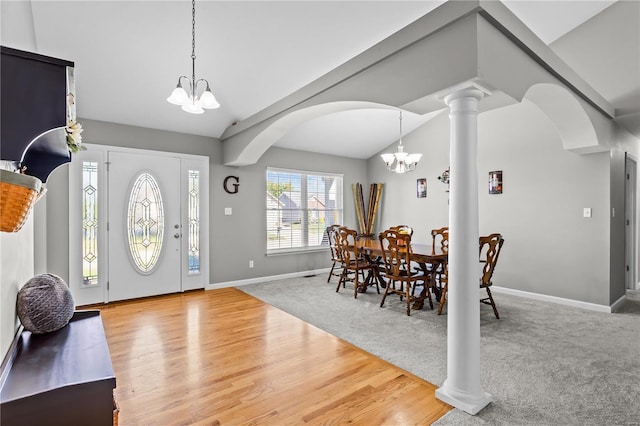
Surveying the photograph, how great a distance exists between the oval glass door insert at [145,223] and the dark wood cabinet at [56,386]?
3.27 metres

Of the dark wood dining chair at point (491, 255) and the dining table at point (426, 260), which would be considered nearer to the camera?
the dark wood dining chair at point (491, 255)

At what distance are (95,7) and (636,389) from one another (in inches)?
197

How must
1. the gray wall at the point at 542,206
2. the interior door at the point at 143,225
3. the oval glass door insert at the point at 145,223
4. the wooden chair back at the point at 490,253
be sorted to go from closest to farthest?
the wooden chair back at the point at 490,253 < the gray wall at the point at 542,206 < the interior door at the point at 143,225 < the oval glass door insert at the point at 145,223

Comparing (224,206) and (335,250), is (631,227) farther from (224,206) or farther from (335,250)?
(224,206)

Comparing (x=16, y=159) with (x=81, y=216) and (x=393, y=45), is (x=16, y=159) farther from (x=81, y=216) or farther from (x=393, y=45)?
(x=81, y=216)

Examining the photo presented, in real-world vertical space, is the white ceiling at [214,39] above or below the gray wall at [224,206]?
above

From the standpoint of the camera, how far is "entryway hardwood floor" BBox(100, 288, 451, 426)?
6.59ft

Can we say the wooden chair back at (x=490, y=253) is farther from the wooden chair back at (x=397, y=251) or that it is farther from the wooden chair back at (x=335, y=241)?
the wooden chair back at (x=335, y=241)

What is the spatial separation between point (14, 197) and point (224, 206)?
4.58m

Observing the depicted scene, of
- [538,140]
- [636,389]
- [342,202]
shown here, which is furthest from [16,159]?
[342,202]

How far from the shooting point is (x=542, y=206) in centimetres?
466

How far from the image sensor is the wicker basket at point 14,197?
0.83 meters

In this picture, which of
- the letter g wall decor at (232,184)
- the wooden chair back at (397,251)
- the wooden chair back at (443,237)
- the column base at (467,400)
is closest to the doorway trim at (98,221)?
the letter g wall decor at (232,184)

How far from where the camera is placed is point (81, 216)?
4.19 m
